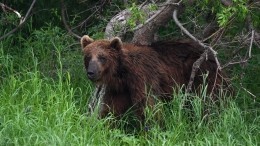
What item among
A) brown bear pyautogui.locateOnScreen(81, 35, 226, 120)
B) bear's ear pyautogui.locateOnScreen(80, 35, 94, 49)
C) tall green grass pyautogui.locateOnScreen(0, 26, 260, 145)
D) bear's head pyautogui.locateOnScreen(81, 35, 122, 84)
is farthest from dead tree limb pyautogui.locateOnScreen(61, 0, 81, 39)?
bear's head pyautogui.locateOnScreen(81, 35, 122, 84)

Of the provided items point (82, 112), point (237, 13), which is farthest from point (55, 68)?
point (237, 13)

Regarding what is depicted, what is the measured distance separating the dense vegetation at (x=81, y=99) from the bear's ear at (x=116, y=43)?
1.41 feet

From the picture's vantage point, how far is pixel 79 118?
22.6ft

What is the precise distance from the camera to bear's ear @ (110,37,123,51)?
24.2ft

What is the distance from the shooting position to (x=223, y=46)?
8.18 meters

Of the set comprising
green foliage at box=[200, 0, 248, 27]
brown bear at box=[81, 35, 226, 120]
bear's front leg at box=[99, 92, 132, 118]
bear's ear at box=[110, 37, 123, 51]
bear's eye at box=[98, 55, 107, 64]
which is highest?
A: green foliage at box=[200, 0, 248, 27]

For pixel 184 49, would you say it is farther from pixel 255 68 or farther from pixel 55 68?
pixel 55 68

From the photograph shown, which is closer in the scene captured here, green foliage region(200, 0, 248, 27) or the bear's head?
green foliage region(200, 0, 248, 27)

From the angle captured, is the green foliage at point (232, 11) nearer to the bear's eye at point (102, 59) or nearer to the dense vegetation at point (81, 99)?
the dense vegetation at point (81, 99)

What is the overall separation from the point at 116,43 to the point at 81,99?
796mm

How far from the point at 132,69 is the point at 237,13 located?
1.24 m

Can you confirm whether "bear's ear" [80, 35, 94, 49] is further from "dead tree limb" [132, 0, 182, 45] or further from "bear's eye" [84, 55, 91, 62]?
"dead tree limb" [132, 0, 182, 45]

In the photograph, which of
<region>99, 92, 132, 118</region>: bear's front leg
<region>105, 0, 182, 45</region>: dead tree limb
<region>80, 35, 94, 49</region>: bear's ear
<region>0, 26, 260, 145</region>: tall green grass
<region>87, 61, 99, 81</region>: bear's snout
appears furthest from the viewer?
<region>105, 0, 182, 45</region>: dead tree limb

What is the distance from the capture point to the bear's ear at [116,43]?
7.39 m
